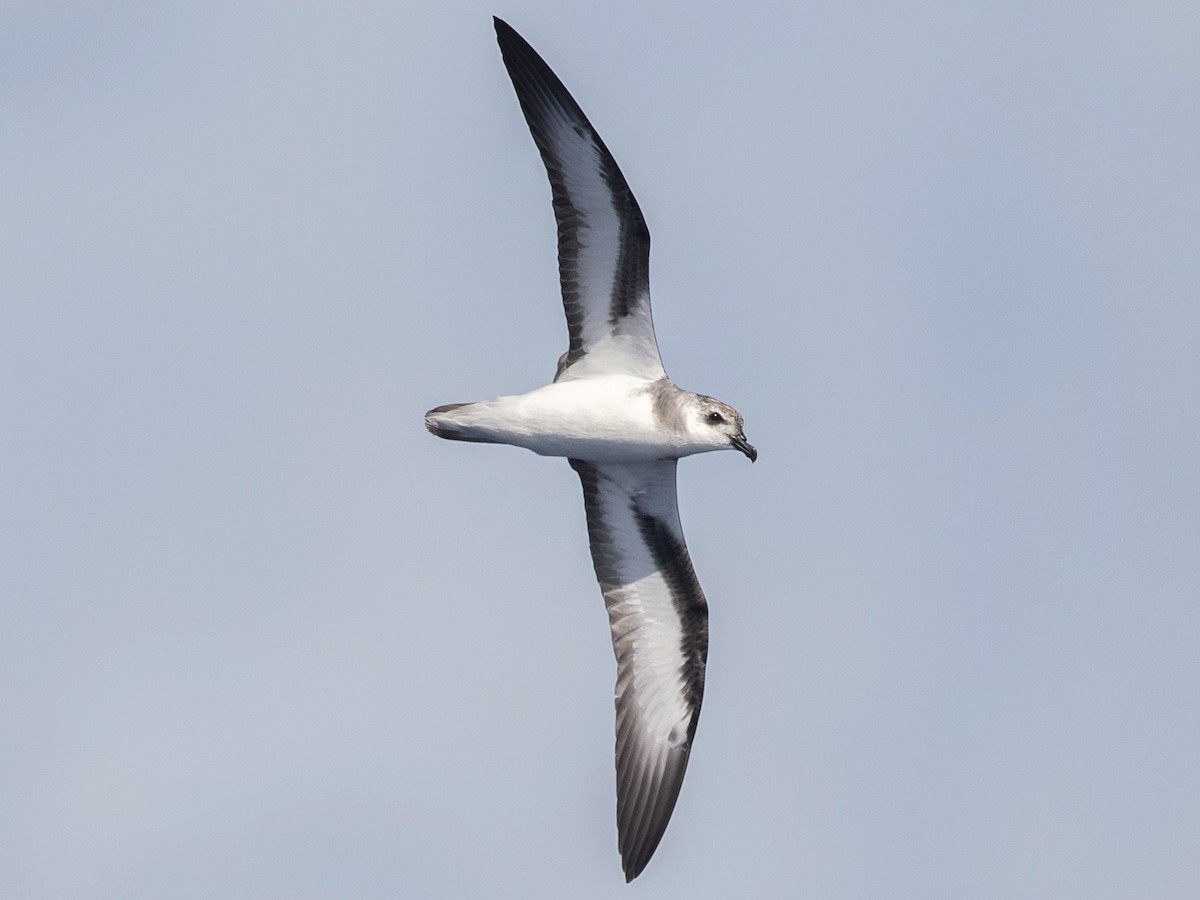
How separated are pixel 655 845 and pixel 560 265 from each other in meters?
7.77

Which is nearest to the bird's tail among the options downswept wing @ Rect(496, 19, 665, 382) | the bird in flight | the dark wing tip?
the bird in flight

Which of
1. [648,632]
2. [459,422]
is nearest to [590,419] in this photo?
[459,422]

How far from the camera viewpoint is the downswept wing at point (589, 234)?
21.5 m

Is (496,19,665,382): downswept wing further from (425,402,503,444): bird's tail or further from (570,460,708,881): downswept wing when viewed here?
(570,460,708,881): downswept wing

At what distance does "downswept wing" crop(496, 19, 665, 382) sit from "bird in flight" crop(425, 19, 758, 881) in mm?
12

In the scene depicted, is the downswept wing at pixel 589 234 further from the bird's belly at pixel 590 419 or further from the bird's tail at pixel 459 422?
the bird's tail at pixel 459 422

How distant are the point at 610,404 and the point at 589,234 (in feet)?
6.90

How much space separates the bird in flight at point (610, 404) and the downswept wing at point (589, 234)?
0.04 feet

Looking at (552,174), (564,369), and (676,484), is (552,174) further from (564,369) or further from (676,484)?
(676,484)

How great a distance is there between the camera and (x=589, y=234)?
2184cm

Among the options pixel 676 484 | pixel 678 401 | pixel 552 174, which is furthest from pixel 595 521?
pixel 552 174

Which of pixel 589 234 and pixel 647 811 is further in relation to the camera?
pixel 647 811

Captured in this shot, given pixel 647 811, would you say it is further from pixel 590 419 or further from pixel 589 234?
pixel 589 234

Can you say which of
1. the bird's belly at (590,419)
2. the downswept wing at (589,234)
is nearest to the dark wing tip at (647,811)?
the bird's belly at (590,419)
